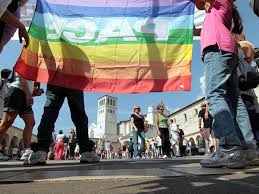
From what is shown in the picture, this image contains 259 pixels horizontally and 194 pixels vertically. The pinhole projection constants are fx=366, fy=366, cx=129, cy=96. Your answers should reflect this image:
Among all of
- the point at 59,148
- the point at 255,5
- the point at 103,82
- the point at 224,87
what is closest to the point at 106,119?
the point at 59,148

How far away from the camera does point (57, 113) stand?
4500mm

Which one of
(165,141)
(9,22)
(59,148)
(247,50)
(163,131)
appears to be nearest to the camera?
(9,22)

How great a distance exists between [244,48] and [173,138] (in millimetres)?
9563

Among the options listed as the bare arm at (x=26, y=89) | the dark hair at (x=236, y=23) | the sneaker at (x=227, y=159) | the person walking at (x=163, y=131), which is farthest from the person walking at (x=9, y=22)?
the person walking at (x=163, y=131)

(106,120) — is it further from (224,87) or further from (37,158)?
(224,87)

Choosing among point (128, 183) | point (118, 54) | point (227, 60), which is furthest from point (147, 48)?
point (128, 183)

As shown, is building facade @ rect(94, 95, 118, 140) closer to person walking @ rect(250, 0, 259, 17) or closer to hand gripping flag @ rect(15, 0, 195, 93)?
hand gripping flag @ rect(15, 0, 195, 93)

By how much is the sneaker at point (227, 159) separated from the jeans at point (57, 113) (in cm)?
197

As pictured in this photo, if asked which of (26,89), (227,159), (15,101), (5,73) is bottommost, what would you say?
(227,159)

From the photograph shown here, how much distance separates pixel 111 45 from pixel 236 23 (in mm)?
1853

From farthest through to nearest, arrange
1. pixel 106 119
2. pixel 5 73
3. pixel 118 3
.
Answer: pixel 106 119 < pixel 5 73 < pixel 118 3

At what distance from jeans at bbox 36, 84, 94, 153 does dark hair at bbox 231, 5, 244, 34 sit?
6.72 ft

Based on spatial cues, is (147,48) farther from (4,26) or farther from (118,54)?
(4,26)

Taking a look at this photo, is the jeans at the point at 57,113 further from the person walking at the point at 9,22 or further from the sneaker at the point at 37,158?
the person walking at the point at 9,22
